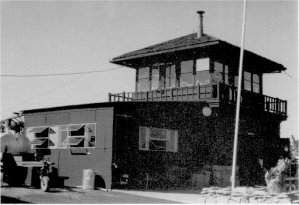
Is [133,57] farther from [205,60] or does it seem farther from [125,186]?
[125,186]

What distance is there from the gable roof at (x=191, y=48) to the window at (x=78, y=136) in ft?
21.5

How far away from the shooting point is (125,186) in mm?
20750

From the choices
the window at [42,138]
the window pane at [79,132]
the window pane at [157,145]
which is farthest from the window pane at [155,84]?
the window at [42,138]

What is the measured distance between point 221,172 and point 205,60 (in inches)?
263

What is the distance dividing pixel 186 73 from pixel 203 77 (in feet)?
3.92

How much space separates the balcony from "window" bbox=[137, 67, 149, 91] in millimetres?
498

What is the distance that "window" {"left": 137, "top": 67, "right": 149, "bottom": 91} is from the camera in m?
26.8

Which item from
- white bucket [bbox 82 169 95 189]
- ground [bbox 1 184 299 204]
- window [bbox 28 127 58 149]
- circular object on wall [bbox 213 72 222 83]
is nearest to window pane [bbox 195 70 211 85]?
circular object on wall [bbox 213 72 222 83]

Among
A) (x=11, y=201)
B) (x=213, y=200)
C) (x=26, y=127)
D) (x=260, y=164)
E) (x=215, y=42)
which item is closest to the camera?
(x=11, y=201)

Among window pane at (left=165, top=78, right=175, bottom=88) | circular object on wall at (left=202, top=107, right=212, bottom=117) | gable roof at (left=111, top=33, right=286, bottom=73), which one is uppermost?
gable roof at (left=111, top=33, right=286, bottom=73)

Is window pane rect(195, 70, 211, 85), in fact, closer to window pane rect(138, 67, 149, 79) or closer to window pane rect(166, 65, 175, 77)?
window pane rect(166, 65, 175, 77)

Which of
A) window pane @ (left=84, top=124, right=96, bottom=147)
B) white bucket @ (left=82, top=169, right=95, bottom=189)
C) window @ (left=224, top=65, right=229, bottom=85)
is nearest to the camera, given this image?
white bucket @ (left=82, top=169, right=95, bottom=189)

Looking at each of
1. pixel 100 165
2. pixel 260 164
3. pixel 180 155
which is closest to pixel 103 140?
pixel 100 165

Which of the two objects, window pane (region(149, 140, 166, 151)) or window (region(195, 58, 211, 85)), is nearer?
window pane (region(149, 140, 166, 151))
